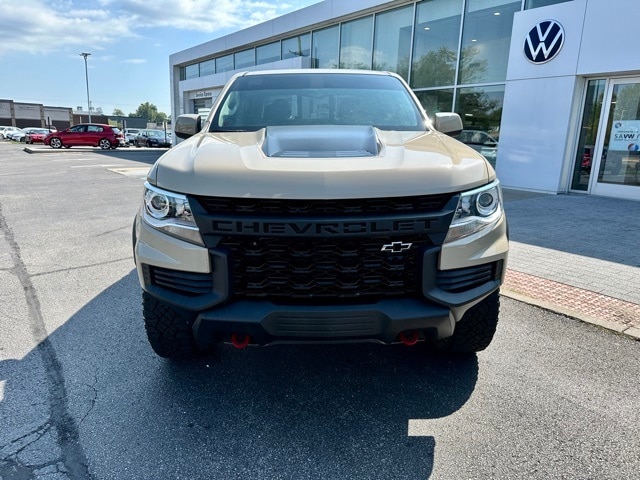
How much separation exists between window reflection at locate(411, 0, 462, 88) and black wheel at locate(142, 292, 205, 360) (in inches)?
481

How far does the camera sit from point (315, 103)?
3443 mm

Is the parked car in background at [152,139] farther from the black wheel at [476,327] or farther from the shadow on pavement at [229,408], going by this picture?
the black wheel at [476,327]

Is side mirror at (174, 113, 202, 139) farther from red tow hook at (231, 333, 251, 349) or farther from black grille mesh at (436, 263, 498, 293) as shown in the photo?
black grille mesh at (436, 263, 498, 293)

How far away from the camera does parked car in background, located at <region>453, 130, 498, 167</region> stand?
470 inches

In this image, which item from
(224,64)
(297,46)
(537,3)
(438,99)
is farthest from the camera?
(224,64)

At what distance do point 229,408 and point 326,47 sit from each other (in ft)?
57.2

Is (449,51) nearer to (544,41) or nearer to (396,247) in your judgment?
(544,41)

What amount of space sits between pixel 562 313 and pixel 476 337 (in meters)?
1.55

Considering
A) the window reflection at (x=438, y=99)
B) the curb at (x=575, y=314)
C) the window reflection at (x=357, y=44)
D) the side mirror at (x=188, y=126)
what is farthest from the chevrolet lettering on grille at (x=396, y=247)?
the window reflection at (x=357, y=44)

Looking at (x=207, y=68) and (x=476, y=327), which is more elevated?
(x=207, y=68)

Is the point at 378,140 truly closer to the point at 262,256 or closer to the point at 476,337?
the point at 262,256

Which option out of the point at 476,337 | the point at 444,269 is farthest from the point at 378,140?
the point at 476,337

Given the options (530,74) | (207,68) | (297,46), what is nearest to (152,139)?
(207,68)

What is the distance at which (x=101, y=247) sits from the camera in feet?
19.2
